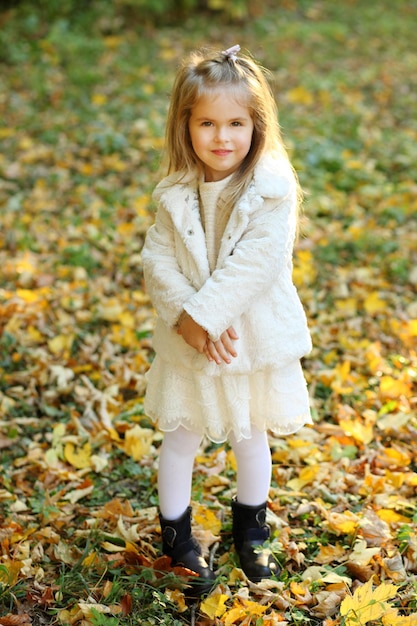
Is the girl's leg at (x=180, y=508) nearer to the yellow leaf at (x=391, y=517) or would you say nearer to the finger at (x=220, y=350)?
the finger at (x=220, y=350)

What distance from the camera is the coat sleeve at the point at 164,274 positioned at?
7.54ft

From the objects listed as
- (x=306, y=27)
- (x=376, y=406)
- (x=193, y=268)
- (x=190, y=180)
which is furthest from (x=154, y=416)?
(x=306, y=27)

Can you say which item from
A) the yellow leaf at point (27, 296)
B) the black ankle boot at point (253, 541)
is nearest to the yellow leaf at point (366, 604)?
the black ankle boot at point (253, 541)

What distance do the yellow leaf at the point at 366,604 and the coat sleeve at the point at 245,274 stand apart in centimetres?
95

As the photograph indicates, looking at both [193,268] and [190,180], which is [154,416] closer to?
[193,268]

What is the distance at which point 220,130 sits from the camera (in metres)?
2.25

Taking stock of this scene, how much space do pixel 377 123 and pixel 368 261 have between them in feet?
8.55

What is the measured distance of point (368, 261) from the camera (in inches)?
195

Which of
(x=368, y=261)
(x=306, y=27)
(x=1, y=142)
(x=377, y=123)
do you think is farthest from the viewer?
(x=306, y=27)

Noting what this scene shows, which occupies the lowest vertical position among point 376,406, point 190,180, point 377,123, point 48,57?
point 376,406

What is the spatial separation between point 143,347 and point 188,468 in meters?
1.57

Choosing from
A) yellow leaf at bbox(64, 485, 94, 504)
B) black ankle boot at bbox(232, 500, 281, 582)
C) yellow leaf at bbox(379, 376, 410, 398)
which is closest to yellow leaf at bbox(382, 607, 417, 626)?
black ankle boot at bbox(232, 500, 281, 582)

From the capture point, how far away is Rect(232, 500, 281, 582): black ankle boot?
261 centimetres

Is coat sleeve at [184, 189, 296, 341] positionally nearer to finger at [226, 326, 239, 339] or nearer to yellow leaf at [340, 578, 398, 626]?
finger at [226, 326, 239, 339]
